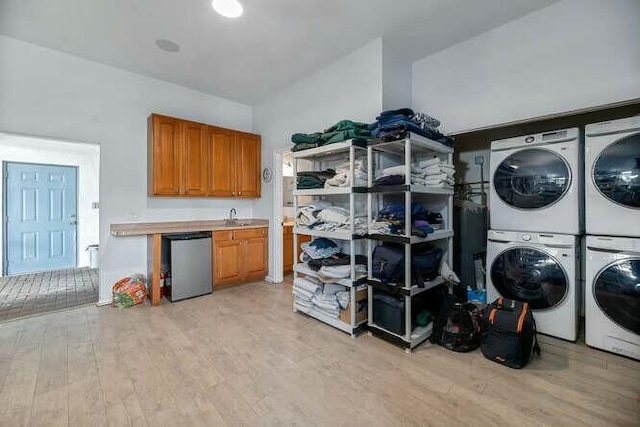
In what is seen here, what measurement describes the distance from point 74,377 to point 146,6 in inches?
116

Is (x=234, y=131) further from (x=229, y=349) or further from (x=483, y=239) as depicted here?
(x=483, y=239)

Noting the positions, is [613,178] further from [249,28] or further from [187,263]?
[187,263]

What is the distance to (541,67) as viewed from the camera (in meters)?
2.43

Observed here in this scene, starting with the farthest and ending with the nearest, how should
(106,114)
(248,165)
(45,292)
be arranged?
(248,165)
(45,292)
(106,114)

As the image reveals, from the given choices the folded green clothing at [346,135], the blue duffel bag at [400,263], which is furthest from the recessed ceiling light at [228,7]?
the blue duffel bag at [400,263]

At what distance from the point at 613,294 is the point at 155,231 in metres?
4.39

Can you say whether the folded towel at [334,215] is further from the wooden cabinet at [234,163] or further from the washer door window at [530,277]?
the wooden cabinet at [234,163]

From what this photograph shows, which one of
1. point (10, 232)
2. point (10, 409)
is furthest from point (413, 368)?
point (10, 232)

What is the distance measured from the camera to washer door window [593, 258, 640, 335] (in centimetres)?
203

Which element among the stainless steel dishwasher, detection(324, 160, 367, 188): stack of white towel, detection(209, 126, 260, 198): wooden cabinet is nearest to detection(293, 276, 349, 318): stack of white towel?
detection(324, 160, 367, 188): stack of white towel

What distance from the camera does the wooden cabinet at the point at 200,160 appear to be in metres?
3.58

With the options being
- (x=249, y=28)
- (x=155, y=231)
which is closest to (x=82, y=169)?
(x=155, y=231)

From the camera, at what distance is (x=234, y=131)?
424 centimetres

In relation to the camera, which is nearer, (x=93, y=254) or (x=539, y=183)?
(x=539, y=183)
